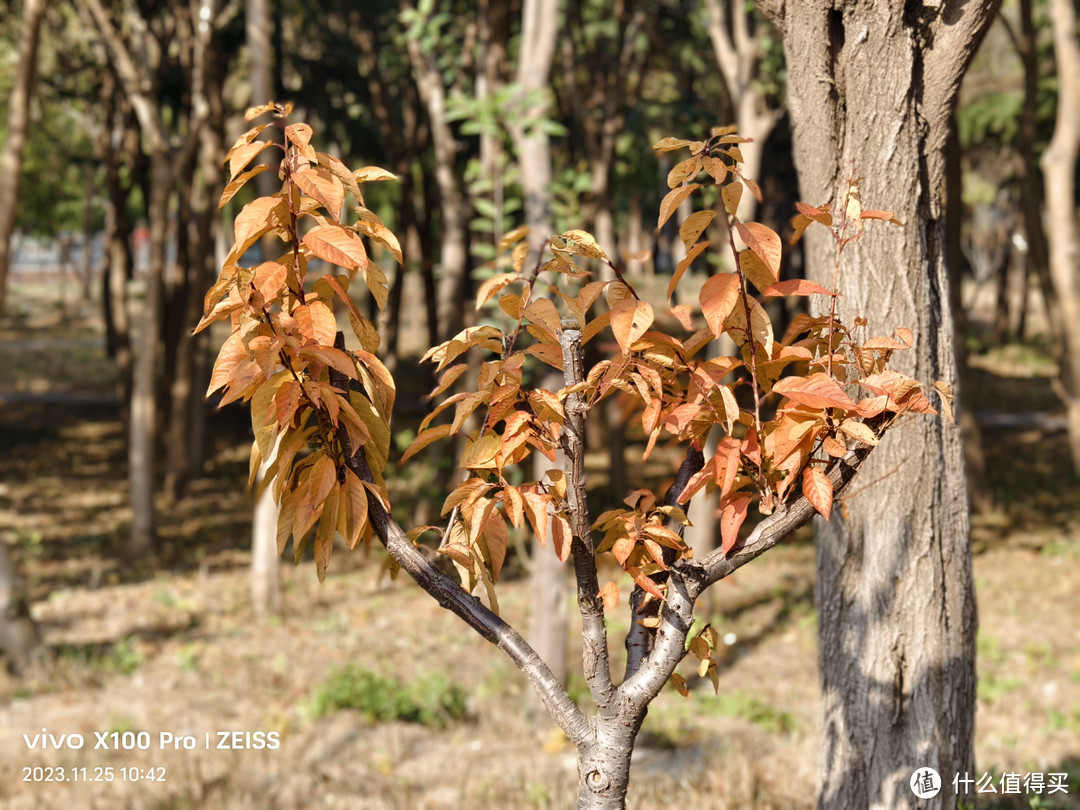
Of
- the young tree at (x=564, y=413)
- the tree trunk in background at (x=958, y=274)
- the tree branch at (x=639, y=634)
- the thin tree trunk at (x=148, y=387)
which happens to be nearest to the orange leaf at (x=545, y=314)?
the young tree at (x=564, y=413)

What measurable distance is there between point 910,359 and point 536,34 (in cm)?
423

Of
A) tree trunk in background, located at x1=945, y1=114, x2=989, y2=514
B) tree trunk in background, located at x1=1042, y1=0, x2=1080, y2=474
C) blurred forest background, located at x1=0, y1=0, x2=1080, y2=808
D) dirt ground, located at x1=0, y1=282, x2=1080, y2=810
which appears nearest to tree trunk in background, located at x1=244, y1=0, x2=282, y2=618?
blurred forest background, located at x1=0, y1=0, x2=1080, y2=808

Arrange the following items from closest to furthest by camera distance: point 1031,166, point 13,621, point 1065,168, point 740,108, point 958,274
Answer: point 13,621 < point 740,108 < point 1065,168 < point 958,274 < point 1031,166

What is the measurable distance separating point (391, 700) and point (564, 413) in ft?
13.1

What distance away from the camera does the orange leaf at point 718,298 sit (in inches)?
57.6

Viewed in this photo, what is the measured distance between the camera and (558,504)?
1.62 m

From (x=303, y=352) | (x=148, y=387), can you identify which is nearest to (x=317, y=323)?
(x=303, y=352)

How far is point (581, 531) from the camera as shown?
1.62m

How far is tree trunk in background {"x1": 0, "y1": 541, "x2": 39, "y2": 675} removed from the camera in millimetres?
5609

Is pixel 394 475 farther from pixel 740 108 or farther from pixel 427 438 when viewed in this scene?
pixel 427 438

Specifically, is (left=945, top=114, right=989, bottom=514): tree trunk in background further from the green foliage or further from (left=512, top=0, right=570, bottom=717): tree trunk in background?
the green foliage

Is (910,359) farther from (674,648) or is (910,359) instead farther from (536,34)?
(536,34)

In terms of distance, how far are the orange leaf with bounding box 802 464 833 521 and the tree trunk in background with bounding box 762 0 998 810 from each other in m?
0.82

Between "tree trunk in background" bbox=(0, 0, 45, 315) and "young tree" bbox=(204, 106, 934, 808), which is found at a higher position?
"tree trunk in background" bbox=(0, 0, 45, 315)
